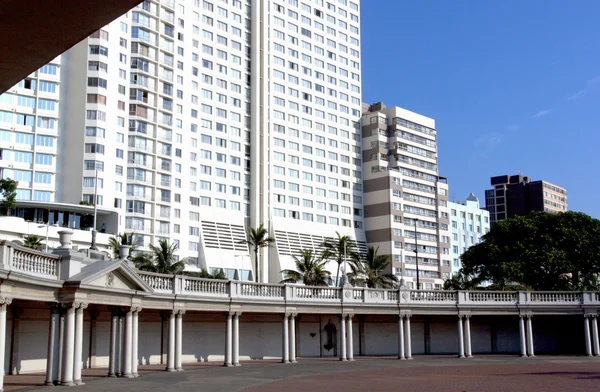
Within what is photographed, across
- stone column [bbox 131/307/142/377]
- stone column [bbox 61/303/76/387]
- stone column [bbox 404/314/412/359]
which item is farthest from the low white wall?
stone column [bbox 61/303/76/387]

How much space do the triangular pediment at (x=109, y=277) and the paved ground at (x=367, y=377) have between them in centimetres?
438

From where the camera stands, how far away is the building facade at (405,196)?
Answer: 428ft

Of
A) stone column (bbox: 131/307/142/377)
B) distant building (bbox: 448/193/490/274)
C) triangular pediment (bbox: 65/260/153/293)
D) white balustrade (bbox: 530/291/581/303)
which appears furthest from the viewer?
distant building (bbox: 448/193/490/274)

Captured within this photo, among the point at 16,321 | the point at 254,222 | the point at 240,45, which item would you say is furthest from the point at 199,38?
the point at 16,321

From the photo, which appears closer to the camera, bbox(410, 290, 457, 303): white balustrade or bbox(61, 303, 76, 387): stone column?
bbox(61, 303, 76, 387): stone column

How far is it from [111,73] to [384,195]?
2263 inches

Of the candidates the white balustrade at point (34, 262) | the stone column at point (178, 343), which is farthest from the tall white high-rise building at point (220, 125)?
the white balustrade at point (34, 262)

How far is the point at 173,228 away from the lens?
102812 millimetres

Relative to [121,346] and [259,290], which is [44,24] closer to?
[121,346]

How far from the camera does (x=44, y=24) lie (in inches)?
136

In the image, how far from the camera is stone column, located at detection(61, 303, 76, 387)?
1163 inches

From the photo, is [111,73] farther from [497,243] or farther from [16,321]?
[16,321]

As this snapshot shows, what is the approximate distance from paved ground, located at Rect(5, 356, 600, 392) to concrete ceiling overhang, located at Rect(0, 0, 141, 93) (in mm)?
26154

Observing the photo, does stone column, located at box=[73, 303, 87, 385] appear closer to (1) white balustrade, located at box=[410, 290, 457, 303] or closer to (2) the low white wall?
(2) the low white wall
